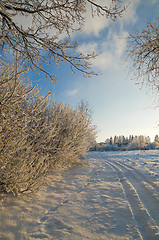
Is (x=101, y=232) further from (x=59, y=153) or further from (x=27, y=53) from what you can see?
(x=27, y=53)

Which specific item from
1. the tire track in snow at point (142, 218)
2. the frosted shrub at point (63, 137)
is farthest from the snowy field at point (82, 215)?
the frosted shrub at point (63, 137)

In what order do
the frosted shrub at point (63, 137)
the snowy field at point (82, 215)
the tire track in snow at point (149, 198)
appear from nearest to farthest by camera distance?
1. the snowy field at point (82, 215)
2. the tire track in snow at point (149, 198)
3. the frosted shrub at point (63, 137)

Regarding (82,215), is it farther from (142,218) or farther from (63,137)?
(63,137)

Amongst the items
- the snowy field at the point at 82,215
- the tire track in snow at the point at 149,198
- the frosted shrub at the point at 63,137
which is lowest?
the snowy field at the point at 82,215

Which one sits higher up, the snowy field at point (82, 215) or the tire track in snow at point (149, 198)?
the tire track in snow at point (149, 198)

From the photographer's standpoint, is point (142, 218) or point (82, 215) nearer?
point (142, 218)

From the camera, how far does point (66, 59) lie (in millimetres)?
3066

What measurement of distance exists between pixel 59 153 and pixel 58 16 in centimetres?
422

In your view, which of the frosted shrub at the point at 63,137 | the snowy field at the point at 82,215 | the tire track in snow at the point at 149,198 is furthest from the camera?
the frosted shrub at the point at 63,137

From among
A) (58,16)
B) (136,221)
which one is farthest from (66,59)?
(136,221)

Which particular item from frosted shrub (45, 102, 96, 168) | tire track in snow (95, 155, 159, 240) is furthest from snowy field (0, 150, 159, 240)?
frosted shrub (45, 102, 96, 168)

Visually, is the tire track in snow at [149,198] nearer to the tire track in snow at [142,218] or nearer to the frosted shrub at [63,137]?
the tire track in snow at [142,218]

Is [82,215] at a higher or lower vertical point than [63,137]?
lower

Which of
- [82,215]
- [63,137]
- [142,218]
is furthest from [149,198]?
[63,137]
